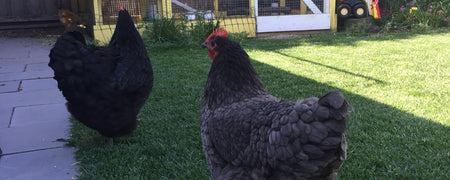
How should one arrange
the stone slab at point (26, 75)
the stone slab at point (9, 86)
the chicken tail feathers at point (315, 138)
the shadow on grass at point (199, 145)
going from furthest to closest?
the stone slab at point (26, 75) < the stone slab at point (9, 86) < the shadow on grass at point (199, 145) < the chicken tail feathers at point (315, 138)

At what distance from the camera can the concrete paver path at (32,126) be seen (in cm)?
292

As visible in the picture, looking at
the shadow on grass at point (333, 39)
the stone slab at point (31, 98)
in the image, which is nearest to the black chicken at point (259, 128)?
the stone slab at point (31, 98)

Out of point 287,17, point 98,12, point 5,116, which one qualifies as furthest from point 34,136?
point 287,17

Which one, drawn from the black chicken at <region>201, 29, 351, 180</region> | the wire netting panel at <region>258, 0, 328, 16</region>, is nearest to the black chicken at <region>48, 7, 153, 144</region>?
the black chicken at <region>201, 29, 351, 180</region>

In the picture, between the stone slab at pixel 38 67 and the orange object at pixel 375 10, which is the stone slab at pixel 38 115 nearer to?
the stone slab at pixel 38 67

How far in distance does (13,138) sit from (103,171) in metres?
1.32

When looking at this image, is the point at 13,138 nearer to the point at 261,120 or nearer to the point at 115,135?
the point at 115,135

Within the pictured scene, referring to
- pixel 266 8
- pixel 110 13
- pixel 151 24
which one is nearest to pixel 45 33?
pixel 110 13

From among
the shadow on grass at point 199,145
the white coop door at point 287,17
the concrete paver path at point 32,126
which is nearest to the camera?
the shadow on grass at point 199,145

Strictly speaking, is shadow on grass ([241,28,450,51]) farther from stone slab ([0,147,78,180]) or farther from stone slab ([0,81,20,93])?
stone slab ([0,147,78,180])

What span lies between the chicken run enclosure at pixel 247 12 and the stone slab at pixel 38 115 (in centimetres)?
451

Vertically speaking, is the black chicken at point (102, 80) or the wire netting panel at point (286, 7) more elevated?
the wire netting panel at point (286, 7)

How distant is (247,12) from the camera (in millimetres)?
9289

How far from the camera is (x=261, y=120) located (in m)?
1.77
